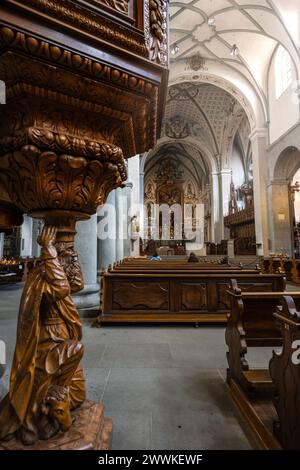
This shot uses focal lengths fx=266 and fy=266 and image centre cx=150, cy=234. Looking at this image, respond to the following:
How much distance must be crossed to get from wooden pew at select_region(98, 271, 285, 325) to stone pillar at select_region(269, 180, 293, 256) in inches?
330

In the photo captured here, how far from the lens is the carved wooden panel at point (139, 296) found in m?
4.04

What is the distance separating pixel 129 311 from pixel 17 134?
346 centimetres

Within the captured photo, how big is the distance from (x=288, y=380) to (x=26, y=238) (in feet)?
47.7

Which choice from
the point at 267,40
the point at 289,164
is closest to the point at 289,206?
the point at 289,164

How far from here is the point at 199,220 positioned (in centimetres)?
2594

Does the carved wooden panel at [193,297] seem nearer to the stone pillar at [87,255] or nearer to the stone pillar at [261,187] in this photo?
the stone pillar at [87,255]

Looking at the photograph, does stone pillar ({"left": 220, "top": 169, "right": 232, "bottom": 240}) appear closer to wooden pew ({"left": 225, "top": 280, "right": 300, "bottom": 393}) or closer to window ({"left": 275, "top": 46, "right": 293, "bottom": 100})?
window ({"left": 275, "top": 46, "right": 293, "bottom": 100})

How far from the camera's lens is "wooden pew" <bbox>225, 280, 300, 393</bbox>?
1.89 m

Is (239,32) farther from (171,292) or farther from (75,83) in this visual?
(75,83)

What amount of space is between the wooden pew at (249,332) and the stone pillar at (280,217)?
995 centimetres

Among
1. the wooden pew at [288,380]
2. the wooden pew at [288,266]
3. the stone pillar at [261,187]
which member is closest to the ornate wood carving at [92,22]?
the wooden pew at [288,380]

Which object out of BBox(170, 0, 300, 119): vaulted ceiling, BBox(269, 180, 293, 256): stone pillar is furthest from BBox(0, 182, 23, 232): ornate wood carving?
BBox(269, 180, 293, 256): stone pillar
